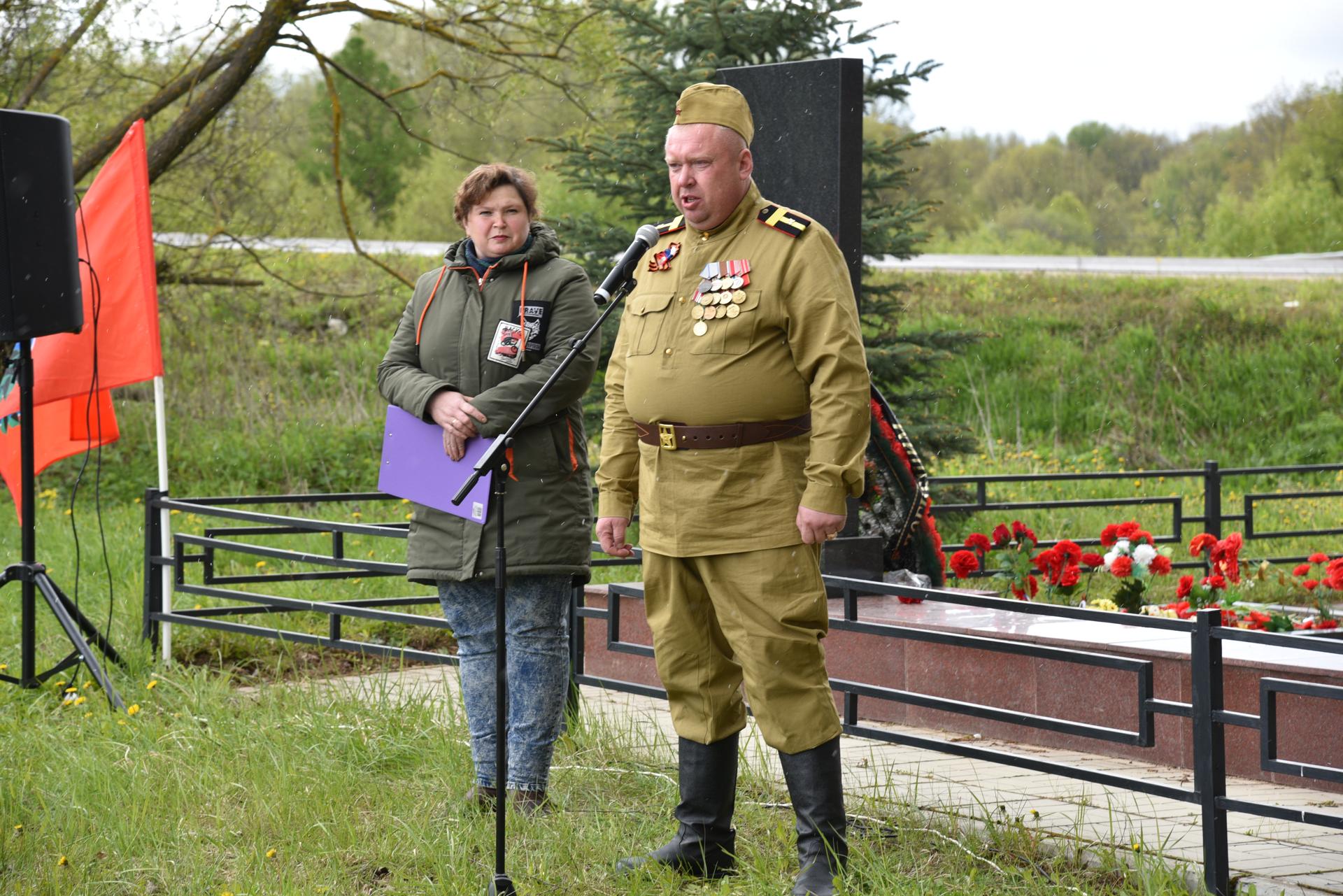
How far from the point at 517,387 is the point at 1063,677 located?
8.30 ft

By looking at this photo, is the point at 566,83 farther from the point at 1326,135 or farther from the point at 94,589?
the point at 1326,135

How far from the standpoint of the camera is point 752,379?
372 centimetres

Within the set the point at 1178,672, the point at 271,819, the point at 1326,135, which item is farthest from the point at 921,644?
the point at 1326,135

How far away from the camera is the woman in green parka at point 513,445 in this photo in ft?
14.5

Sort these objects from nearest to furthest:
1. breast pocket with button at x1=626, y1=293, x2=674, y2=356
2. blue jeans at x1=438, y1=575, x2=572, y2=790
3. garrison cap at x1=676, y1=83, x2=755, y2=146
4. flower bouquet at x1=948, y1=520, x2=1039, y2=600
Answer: garrison cap at x1=676, y1=83, x2=755, y2=146 < breast pocket with button at x1=626, y1=293, x2=674, y2=356 < blue jeans at x1=438, y1=575, x2=572, y2=790 < flower bouquet at x1=948, y1=520, x2=1039, y2=600

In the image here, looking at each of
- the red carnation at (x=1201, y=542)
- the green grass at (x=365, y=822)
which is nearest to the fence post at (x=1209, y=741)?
the green grass at (x=365, y=822)

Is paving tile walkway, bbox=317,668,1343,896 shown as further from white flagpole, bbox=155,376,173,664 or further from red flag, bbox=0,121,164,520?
red flag, bbox=0,121,164,520

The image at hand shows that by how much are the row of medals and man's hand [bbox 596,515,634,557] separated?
62 centimetres

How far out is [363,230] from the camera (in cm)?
2272

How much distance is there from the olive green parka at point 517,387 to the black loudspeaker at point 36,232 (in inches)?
78.6

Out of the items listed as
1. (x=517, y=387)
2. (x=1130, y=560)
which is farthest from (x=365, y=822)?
(x=1130, y=560)

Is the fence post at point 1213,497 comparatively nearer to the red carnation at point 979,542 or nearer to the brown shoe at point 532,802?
the red carnation at point 979,542

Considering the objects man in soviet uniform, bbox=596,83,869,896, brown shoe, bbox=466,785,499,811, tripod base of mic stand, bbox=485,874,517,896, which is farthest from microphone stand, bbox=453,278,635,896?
brown shoe, bbox=466,785,499,811

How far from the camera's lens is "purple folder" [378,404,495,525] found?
4449 millimetres
